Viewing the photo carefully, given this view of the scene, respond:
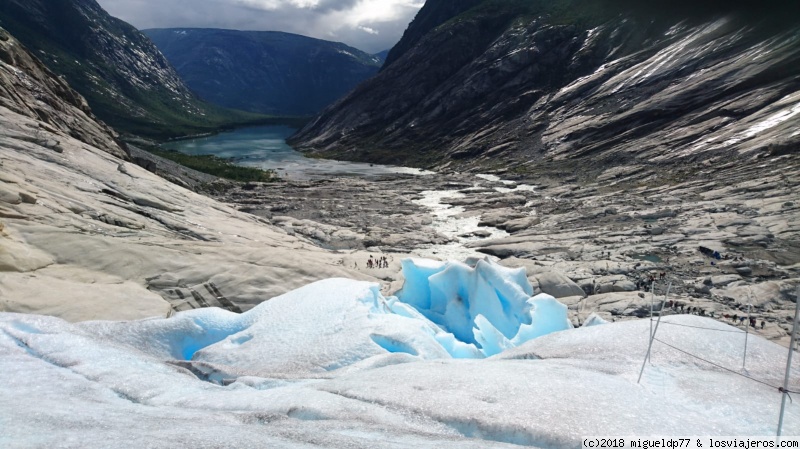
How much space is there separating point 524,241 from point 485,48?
10691 centimetres

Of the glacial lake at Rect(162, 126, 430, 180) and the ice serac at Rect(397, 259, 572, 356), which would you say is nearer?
the ice serac at Rect(397, 259, 572, 356)

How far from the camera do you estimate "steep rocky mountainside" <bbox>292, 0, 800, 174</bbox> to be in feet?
206

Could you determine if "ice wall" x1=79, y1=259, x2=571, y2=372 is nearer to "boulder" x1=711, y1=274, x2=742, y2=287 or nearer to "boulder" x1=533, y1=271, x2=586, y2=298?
"boulder" x1=533, y1=271, x2=586, y2=298

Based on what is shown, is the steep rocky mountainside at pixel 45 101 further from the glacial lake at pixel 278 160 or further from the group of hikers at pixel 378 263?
the glacial lake at pixel 278 160

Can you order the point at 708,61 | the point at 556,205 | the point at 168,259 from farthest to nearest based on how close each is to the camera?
the point at 708,61 < the point at 556,205 < the point at 168,259

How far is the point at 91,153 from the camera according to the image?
31438 mm

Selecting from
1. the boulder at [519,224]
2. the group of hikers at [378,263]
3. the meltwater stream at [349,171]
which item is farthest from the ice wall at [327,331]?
the boulder at [519,224]

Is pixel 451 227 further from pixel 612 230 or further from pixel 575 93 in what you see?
A: pixel 575 93

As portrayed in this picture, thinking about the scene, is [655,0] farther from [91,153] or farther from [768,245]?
[91,153]

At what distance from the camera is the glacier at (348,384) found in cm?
677

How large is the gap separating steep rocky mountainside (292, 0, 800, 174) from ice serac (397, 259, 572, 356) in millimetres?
46460

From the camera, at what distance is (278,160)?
361 feet

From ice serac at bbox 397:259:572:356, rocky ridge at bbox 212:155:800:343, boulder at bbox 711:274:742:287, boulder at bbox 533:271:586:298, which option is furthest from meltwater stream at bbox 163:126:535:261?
boulder at bbox 711:274:742:287

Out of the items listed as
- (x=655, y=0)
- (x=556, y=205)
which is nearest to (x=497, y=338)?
(x=556, y=205)
